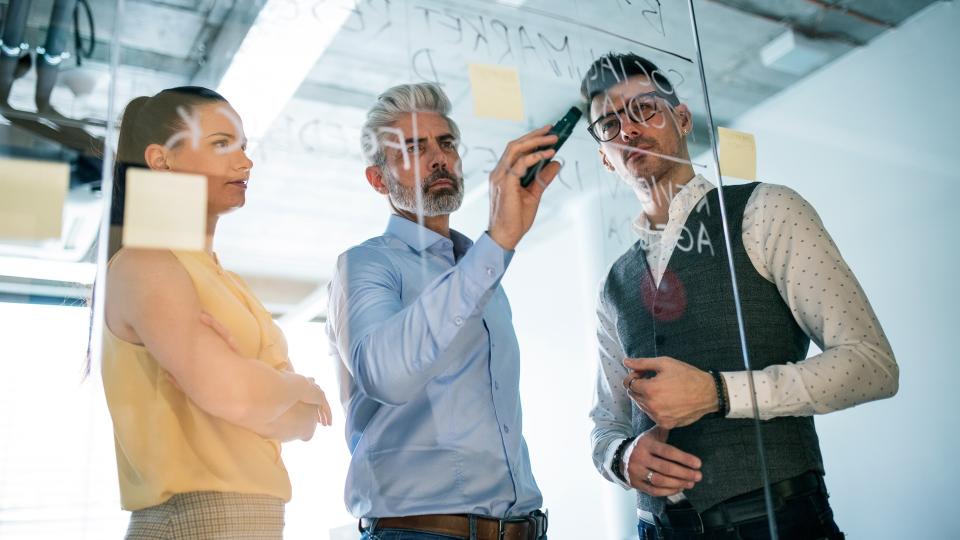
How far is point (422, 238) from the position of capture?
4.11 feet

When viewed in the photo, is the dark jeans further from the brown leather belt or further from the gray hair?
the gray hair

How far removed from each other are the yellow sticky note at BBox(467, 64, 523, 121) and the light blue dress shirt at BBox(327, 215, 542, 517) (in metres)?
0.23

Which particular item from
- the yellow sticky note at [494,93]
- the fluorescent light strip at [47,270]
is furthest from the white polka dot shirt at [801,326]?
the fluorescent light strip at [47,270]

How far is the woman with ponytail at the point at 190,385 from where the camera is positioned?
0.92 meters

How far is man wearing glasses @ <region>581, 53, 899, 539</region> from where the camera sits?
1.21 metres

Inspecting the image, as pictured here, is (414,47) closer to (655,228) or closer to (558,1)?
(558,1)

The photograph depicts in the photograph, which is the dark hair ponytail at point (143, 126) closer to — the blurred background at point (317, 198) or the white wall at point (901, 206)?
the blurred background at point (317, 198)

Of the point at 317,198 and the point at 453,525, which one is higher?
the point at 317,198

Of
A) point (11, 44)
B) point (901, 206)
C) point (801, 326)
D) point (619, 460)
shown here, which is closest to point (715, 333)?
point (801, 326)

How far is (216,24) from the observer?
1.24 meters

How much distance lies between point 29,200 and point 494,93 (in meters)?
0.71

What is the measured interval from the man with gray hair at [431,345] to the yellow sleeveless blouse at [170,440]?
0.56 ft

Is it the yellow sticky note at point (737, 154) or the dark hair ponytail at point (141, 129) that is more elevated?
the yellow sticky note at point (737, 154)

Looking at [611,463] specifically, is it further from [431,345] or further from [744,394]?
[431,345]
